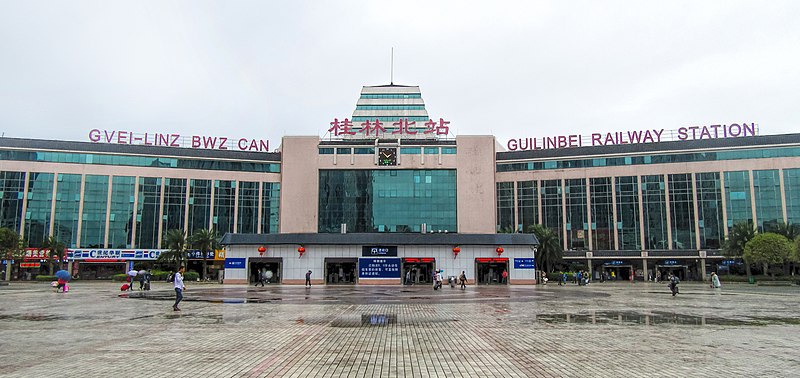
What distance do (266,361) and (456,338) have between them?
18.4 feet

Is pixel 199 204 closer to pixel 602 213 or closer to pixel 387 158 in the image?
pixel 387 158

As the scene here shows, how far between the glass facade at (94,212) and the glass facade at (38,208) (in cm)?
460

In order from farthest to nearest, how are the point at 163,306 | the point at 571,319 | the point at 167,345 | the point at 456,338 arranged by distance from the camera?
the point at 163,306
the point at 571,319
the point at 456,338
the point at 167,345

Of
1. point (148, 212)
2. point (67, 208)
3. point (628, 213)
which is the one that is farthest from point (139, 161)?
point (628, 213)

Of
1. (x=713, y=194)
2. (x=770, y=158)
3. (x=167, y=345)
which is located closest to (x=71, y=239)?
(x=167, y=345)

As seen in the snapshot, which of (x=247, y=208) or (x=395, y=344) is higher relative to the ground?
(x=247, y=208)

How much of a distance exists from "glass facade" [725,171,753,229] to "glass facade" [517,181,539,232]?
90.4ft

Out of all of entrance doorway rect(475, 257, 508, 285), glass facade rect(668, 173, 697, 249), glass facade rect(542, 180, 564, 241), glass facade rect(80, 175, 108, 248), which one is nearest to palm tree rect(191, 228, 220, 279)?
glass facade rect(80, 175, 108, 248)

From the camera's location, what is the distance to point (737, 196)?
8106 cm

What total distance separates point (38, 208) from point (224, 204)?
2595 cm

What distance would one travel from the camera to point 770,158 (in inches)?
3157

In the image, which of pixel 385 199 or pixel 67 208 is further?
pixel 67 208

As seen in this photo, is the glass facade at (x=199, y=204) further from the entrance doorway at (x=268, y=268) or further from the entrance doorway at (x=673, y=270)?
the entrance doorway at (x=673, y=270)

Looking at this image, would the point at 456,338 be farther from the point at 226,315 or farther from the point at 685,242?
the point at 685,242
